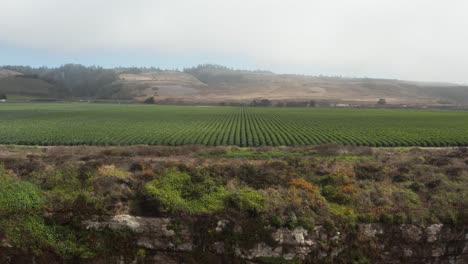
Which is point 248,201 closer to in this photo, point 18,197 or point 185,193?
point 185,193

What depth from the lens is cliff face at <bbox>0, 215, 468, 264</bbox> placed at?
1328 centimetres

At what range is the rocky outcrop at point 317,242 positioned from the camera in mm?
13352

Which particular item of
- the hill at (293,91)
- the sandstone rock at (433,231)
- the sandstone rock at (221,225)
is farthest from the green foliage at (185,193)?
the hill at (293,91)

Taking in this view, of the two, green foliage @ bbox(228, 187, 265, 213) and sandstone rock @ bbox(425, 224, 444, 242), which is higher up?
green foliage @ bbox(228, 187, 265, 213)

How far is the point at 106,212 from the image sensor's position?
14.3 meters

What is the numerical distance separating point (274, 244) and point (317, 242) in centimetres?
160

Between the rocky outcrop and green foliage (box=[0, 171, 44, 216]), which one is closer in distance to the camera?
the rocky outcrop

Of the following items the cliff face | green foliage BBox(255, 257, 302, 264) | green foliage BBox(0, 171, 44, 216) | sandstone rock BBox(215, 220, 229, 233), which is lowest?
green foliage BBox(255, 257, 302, 264)

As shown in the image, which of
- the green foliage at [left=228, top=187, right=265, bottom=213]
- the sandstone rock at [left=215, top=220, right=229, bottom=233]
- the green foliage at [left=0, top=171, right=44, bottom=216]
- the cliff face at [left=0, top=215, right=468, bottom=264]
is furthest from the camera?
the green foliage at [left=228, top=187, right=265, bottom=213]

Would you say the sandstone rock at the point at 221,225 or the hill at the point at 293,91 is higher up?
the hill at the point at 293,91

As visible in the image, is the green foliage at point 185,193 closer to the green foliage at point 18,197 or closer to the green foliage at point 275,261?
the green foliage at point 275,261

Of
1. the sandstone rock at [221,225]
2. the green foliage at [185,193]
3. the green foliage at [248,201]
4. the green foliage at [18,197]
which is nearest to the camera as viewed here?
the sandstone rock at [221,225]

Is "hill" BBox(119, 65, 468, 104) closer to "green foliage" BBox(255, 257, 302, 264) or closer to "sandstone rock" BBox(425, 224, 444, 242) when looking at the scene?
"sandstone rock" BBox(425, 224, 444, 242)

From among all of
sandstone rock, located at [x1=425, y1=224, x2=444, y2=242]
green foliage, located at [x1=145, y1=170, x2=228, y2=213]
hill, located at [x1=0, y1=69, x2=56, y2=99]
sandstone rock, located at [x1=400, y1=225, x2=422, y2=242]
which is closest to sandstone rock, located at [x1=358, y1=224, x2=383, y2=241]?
sandstone rock, located at [x1=400, y1=225, x2=422, y2=242]
